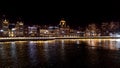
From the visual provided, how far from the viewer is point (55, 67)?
22.9 m

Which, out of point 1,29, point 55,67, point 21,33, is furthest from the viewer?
point 21,33

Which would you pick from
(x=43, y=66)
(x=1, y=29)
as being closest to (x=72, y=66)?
(x=43, y=66)

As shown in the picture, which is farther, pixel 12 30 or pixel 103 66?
pixel 12 30

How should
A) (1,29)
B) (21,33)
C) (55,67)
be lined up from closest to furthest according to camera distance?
(55,67) → (1,29) → (21,33)

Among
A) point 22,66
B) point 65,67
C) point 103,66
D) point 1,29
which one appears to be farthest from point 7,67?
point 1,29

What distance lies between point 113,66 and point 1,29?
162512 millimetres

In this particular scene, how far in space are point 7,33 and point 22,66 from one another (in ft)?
532

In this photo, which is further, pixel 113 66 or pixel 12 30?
pixel 12 30

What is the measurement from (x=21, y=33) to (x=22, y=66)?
563 feet

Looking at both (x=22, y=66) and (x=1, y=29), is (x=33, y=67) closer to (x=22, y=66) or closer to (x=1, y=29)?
(x=22, y=66)

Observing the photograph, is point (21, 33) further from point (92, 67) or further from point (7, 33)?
point (92, 67)

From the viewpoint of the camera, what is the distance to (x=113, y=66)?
23.5 metres

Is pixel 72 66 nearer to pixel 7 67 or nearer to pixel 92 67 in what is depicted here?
pixel 92 67

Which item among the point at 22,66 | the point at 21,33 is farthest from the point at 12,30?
the point at 22,66
